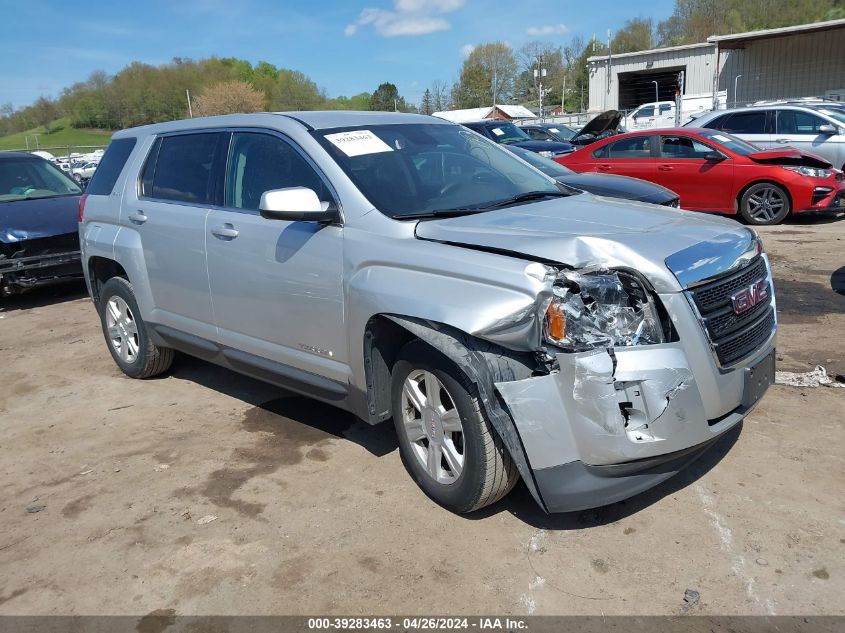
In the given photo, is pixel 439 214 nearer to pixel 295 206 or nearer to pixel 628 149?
pixel 295 206

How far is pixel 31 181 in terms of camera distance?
9.27 meters

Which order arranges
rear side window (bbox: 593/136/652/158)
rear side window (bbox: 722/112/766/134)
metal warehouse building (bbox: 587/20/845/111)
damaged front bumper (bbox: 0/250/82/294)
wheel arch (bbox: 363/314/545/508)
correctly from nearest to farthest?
wheel arch (bbox: 363/314/545/508) → damaged front bumper (bbox: 0/250/82/294) → rear side window (bbox: 593/136/652/158) → rear side window (bbox: 722/112/766/134) → metal warehouse building (bbox: 587/20/845/111)

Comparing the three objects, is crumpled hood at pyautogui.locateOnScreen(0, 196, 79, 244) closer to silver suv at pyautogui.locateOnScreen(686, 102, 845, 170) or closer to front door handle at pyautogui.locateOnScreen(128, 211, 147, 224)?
front door handle at pyautogui.locateOnScreen(128, 211, 147, 224)

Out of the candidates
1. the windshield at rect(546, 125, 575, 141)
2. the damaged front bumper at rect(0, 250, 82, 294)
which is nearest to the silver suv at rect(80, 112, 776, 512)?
the damaged front bumper at rect(0, 250, 82, 294)

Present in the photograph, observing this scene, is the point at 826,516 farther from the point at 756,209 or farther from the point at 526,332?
the point at 756,209

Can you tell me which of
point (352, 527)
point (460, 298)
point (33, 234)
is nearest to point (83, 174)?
point (33, 234)

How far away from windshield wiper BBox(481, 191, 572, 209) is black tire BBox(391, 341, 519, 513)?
0.98m

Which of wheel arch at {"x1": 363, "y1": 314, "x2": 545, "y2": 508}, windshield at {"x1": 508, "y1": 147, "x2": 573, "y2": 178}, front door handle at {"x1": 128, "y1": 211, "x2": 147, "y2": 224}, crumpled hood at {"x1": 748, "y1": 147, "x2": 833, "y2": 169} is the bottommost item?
wheel arch at {"x1": 363, "y1": 314, "x2": 545, "y2": 508}

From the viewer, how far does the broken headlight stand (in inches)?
112

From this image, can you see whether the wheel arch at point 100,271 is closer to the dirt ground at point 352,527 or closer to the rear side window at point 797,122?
the dirt ground at point 352,527

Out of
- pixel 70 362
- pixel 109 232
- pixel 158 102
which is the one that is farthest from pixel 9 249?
pixel 158 102

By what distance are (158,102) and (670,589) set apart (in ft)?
302

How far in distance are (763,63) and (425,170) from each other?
137 feet

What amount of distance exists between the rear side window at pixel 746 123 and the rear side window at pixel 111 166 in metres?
11.8
